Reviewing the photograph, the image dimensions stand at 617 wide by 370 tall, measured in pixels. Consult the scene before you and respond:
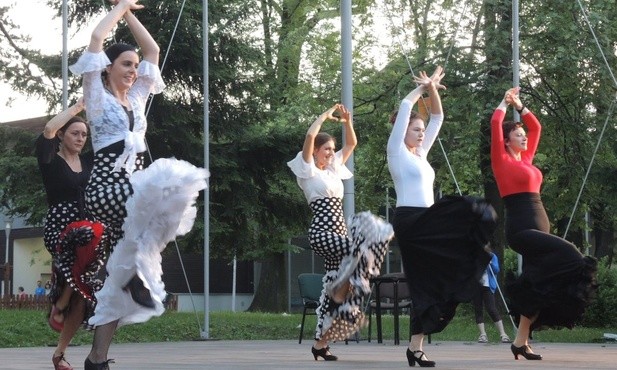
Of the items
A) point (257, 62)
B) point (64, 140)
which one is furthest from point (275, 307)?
point (64, 140)

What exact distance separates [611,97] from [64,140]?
13.7 m

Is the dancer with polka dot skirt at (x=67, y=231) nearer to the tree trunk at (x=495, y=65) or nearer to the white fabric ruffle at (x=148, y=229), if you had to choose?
the white fabric ruffle at (x=148, y=229)

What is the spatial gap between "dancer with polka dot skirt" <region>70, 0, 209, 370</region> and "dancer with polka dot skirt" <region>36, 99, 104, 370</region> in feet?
1.87

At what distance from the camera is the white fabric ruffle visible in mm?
6555

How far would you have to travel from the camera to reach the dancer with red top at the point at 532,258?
991 cm

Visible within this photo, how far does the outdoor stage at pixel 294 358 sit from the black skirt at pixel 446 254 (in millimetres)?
457

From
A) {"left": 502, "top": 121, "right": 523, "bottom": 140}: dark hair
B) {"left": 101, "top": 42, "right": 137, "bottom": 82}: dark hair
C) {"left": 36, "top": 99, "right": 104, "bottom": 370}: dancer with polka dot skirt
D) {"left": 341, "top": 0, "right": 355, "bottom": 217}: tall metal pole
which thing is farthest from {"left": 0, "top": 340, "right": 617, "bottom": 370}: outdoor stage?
{"left": 101, "top": 42, "right": 137, "bottom": 82}: dark hair

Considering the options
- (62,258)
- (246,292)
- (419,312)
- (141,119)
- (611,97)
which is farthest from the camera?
(246,292)

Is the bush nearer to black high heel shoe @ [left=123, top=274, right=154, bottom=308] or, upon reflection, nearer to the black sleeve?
the black sleeve

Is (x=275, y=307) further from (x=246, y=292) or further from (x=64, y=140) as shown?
(x=64, y=140)

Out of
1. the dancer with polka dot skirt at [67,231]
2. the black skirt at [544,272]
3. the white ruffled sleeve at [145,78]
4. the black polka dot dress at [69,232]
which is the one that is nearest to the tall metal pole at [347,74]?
the black skirt at [544,272]

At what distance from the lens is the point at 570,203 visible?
21.5 metres

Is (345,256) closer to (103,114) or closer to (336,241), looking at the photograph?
(336,241)

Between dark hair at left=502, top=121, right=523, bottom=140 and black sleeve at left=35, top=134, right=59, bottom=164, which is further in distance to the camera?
dark hair at left=502, top=121, right=523, bottom=140
